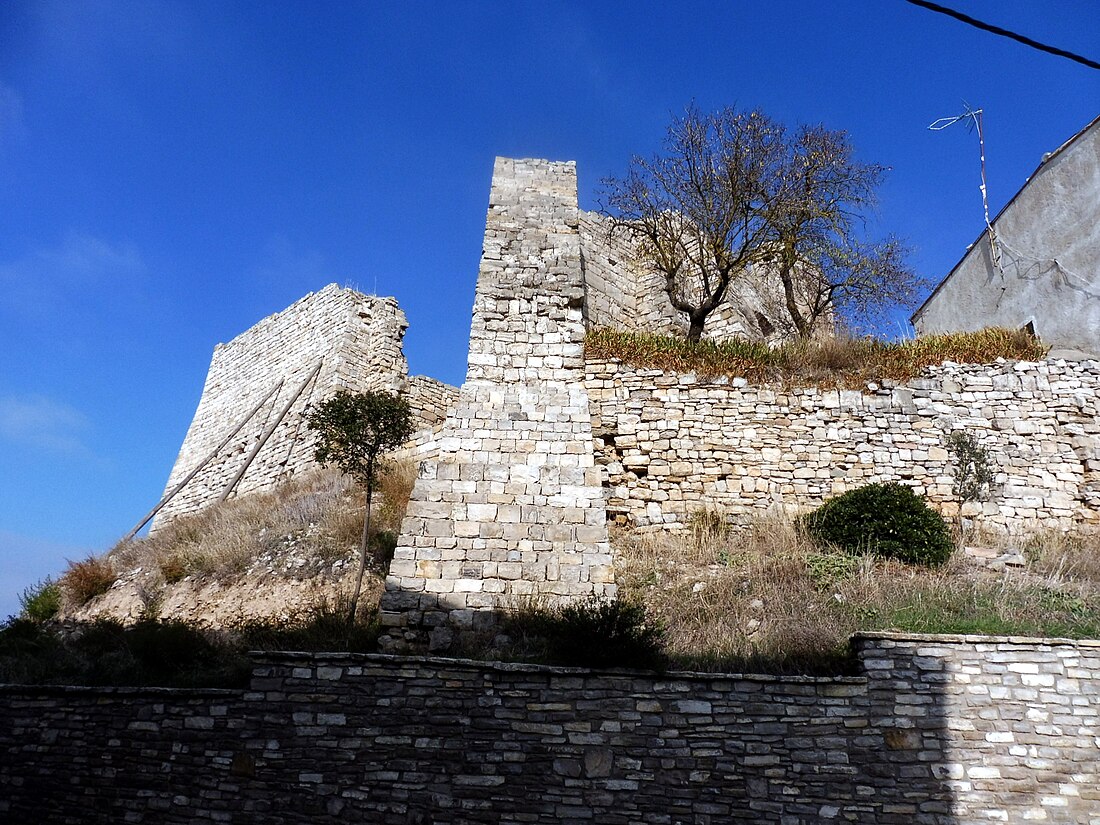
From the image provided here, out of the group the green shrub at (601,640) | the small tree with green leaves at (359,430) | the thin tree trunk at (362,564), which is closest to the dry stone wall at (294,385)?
the small tree with green leaves at (359,430)

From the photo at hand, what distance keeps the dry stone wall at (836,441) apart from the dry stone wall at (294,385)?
832cm

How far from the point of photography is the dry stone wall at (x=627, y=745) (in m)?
6.62

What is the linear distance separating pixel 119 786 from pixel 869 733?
22.2 feet

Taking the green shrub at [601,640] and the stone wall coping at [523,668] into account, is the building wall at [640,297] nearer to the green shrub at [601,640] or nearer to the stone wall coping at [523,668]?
the green shrub at [601,640]

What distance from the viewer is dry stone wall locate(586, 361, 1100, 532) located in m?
11.5

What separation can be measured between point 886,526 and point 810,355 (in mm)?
3769

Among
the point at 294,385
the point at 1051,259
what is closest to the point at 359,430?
the point at 294,385

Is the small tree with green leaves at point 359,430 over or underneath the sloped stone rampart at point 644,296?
underneath

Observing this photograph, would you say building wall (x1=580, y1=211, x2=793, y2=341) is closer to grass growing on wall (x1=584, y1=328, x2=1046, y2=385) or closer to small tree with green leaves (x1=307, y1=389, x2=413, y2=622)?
grass growing on wall (x1=584, y1=328, x2=1046, y2=385)

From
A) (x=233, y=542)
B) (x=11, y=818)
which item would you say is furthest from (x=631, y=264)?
(x=11, y=818)

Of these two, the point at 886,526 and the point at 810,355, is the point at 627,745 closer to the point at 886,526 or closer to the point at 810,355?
the point at 886,526

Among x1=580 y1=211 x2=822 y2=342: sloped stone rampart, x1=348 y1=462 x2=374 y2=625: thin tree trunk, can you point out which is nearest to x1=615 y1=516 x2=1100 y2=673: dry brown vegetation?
x1=348 y1=462 x2=374 y2=625: thin tree trunk

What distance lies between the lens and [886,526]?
982cm

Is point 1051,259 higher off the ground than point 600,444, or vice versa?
point 1051,259
